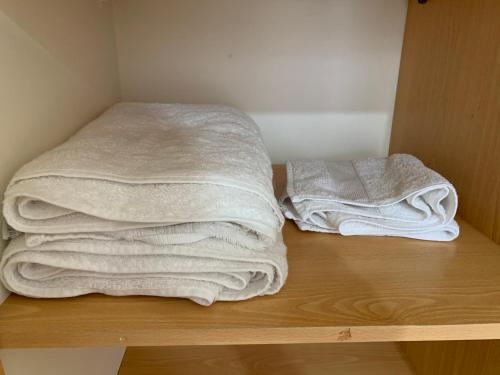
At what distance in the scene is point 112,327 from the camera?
14.9 inches

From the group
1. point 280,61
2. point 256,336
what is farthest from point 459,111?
point 256,336

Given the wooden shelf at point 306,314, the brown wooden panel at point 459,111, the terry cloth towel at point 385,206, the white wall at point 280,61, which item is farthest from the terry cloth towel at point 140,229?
the white wall at point 280,61

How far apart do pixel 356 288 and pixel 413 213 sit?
0.54 feet

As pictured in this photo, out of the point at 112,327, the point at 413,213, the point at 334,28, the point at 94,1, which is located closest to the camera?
the point at 112,327

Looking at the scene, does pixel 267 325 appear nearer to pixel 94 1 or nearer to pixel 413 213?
pixel 413 213

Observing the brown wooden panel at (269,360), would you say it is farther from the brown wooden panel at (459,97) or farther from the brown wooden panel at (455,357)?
the brown wooden panel at (459,97)

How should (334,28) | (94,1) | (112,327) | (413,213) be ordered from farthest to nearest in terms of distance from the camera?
(334,28)
(94,1)
(413,213)
(112,327)

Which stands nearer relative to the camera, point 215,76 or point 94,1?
point 94,1

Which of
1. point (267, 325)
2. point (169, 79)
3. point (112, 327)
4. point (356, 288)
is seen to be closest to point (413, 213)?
point (356, 288)

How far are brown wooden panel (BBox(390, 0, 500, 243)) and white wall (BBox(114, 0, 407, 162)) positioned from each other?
2.8 inches

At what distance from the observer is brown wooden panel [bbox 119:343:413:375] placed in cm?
83

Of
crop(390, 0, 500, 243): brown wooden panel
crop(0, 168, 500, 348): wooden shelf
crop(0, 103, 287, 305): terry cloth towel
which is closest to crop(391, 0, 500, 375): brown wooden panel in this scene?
crop(390, 0, 500, 243): brown wooden panel

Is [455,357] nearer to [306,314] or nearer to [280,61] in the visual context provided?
[306,314]

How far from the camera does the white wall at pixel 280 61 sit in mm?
790
